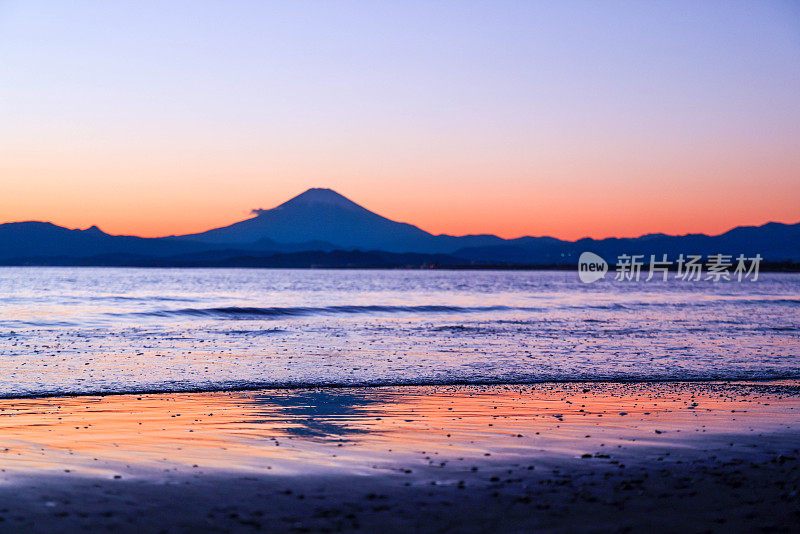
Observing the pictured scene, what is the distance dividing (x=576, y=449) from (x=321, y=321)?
88.5 ft

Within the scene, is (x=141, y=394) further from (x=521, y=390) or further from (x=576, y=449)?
(x=576, y=449)

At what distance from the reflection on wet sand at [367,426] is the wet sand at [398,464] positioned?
4 cm

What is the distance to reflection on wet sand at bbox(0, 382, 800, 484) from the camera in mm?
7781

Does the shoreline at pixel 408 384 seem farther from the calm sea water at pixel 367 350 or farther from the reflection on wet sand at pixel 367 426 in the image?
the reflection on wet sand at pixel 367 426

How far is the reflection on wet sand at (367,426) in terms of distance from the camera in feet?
25.5

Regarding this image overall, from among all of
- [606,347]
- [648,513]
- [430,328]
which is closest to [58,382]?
[648,513]

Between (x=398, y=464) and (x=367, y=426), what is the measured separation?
Answer: 225cm

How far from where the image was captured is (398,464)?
24.9 feet

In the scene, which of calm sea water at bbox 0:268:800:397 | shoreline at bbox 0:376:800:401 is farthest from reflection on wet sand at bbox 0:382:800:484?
calm sea water at bbox 0:268:800:397

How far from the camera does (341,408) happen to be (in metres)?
11.4

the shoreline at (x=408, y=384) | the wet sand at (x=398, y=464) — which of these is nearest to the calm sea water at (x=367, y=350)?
the shoreline at (x=408, y=384)

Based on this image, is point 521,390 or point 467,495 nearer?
point 467,495

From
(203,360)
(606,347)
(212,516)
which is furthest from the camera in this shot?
(606,347)

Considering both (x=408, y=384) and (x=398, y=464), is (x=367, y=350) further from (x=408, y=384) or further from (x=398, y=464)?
(x=398, y=464)
